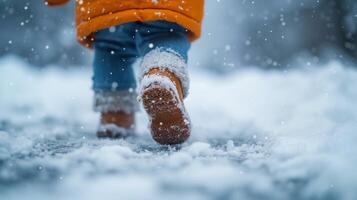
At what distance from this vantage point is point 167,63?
3.90ft

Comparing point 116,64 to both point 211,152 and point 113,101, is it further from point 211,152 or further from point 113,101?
point 211,152

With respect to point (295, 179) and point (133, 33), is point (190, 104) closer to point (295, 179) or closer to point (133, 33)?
point (133, 33)

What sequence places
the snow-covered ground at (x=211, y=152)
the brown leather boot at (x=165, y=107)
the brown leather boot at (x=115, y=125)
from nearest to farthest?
the snow-covered ground at (x=211, y=152) < the brown leather boot at (x=165, y=107) < the brown leather boot at (x=115, y=125)

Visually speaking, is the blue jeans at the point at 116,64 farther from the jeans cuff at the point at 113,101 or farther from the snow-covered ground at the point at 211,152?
the snow-covered ground at the point at 211,152

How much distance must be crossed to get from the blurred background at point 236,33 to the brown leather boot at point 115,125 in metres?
1.44

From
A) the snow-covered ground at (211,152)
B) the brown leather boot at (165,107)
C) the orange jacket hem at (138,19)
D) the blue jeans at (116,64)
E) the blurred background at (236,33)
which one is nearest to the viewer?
the snow-covered ground at (211,152)

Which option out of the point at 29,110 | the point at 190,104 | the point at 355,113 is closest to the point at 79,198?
the point at 355,113

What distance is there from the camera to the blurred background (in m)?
2.80

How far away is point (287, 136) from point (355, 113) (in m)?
0.23

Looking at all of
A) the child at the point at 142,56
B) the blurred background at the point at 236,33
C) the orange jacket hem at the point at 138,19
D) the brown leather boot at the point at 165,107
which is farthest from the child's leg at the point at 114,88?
the blurred background at the point at 236,33

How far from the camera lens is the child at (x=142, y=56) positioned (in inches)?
44.5

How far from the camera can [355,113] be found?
1291 mm

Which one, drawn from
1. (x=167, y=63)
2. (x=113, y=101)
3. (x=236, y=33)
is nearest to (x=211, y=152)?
(x=167, y=63)

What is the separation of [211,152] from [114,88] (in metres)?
0.50
